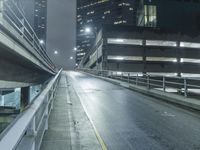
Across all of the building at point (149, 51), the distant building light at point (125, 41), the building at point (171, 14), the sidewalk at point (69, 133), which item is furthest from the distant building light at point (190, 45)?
the sidewalk at point (69, 133)

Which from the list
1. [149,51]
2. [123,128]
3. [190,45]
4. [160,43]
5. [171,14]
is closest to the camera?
[123,128]

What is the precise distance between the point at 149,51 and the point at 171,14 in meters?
17.1

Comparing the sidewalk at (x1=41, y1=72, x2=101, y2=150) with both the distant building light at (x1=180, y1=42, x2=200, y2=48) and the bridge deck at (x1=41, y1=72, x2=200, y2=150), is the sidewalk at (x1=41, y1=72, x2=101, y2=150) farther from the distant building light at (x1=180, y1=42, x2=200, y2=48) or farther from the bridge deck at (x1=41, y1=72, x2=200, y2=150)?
the distant building light at (x1=180, y1=42, x2=200, y2=48)

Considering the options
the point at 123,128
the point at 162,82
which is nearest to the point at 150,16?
the point at 162,82

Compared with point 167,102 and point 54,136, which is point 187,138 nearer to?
point 54,136

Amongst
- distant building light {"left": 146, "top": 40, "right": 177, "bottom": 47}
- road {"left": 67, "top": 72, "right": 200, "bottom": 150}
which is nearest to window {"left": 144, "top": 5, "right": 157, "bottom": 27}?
distant building light {"left": 146, "top": 40, "right": 177, "bottom": 47}

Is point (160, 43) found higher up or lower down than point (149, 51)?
higher up

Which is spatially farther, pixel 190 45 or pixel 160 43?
pixel 190 45

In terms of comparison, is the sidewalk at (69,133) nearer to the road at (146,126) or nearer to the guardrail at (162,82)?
the road at (146,126)

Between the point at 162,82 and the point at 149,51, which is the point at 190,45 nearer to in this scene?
the point at 149,51

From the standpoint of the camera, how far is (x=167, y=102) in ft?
48.4

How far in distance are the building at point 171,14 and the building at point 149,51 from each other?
5074 mm

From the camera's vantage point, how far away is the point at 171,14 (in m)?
77.1

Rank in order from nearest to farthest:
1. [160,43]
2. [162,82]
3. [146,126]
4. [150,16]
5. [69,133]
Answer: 1. [69,133]
2. [146,126]
3. [162,82]
4. [160,43]
5. [150,16]
